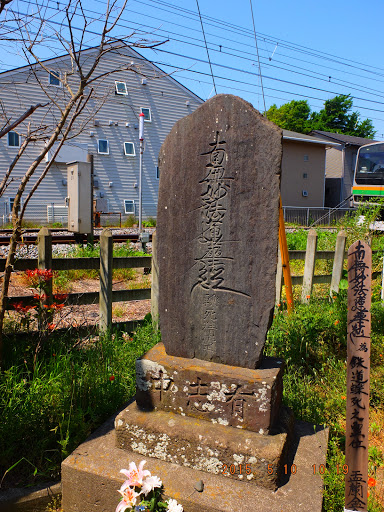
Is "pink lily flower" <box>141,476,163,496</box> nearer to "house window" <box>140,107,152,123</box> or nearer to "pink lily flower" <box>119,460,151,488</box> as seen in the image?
"pink lily flower" <box>119,460,151,488</box>

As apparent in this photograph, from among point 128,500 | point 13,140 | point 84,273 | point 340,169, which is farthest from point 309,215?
point 128,500

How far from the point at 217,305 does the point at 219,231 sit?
501mm

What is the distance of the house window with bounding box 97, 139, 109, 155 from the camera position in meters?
22.8

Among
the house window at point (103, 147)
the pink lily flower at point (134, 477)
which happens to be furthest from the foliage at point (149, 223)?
the pink lily flower at point (134, 477)

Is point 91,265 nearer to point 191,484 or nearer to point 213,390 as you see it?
point 213,390

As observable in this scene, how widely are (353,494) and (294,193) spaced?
2631cm

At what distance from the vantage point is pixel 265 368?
278 cm

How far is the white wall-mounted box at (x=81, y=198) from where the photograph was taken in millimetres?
10883

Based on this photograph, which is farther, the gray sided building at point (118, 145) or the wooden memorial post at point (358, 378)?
the gray sided building at point (118, 145)

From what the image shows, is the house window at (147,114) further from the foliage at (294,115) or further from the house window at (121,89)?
the foliage at (294,115)

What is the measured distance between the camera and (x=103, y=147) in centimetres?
2295

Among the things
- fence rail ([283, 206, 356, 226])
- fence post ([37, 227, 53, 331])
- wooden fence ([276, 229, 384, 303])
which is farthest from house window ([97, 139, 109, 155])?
fence post ([37, 227, 53, 331])

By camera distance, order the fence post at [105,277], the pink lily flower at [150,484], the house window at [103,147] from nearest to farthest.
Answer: the pink lily flower at [150,484] → the fence post at [105,277] → the house window at [103,147]

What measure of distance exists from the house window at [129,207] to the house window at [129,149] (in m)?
2.67
